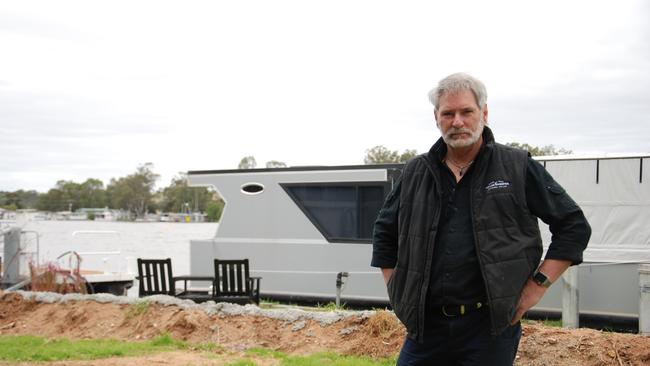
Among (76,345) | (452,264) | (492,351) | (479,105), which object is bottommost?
(76,345)

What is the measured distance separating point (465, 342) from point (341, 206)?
33.0ft

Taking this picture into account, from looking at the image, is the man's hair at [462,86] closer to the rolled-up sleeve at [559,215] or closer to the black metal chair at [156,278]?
the rolled-up sleeve at [559,215]

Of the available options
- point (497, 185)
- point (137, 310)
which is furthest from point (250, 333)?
point (497, 185)

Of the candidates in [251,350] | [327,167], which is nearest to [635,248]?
[327,167]

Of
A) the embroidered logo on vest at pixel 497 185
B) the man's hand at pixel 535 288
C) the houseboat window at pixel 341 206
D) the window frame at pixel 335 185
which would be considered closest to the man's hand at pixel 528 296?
the man's hand at pixel 535 288

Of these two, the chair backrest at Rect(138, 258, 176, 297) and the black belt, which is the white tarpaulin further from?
the black belt

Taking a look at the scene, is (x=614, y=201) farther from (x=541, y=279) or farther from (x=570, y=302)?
(x=541, y=279)

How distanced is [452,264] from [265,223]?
35.9ft

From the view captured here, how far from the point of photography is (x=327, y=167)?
43.4 feet

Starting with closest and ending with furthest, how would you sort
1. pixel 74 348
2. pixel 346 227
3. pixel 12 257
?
pixel 74 348 → pixel 346 227 → pixel 12 257

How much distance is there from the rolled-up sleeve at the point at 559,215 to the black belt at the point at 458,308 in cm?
39

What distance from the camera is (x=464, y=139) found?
3.22 m

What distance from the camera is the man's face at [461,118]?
10.5 feet

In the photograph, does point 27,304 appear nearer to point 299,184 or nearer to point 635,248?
point 299,184
